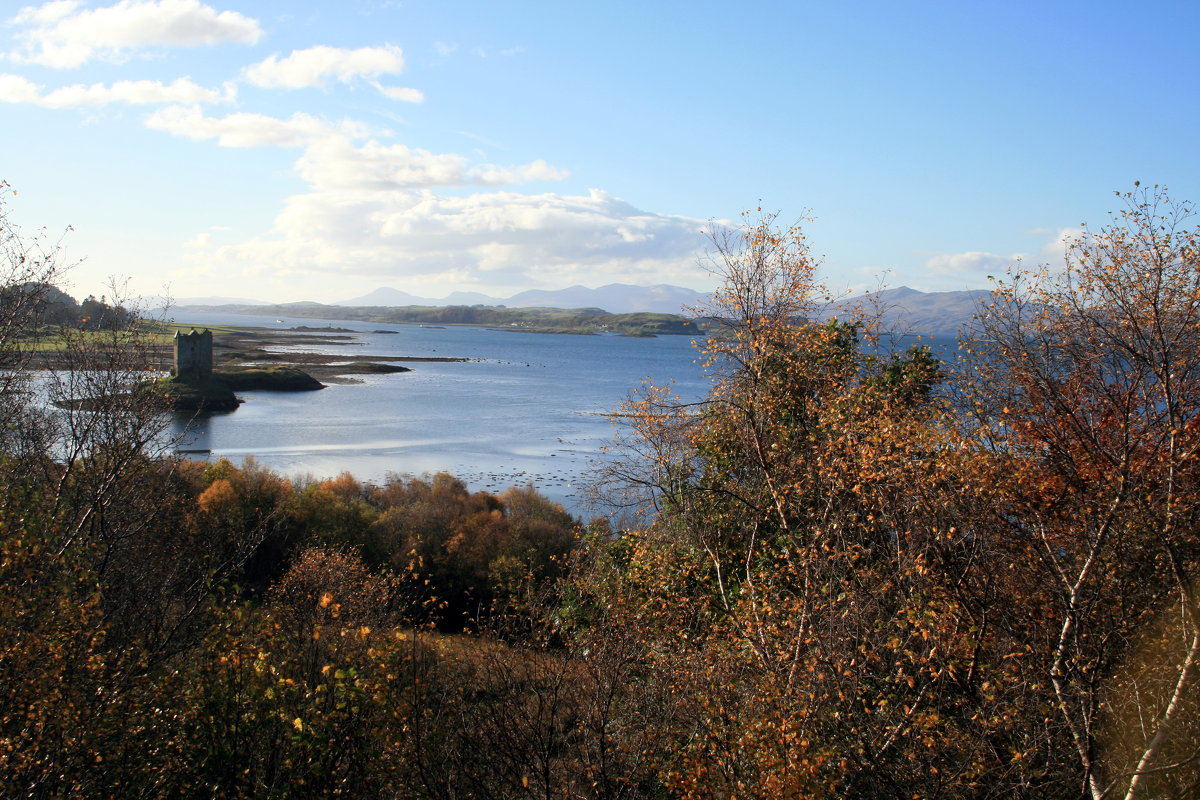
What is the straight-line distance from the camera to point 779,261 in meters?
12.3

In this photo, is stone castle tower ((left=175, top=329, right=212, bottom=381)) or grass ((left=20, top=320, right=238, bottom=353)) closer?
grass ((left=20, top=320, right=238, bottom=353))

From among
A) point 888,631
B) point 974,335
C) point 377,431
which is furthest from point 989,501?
point 377,431

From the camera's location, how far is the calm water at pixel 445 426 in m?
49.1

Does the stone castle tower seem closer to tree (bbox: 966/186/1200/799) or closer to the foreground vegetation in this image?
the foreground vegetation

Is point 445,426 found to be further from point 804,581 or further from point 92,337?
point 804,581

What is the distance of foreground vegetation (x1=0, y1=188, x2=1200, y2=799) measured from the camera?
7086mm

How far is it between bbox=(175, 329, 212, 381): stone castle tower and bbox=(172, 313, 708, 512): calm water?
5.14 meters

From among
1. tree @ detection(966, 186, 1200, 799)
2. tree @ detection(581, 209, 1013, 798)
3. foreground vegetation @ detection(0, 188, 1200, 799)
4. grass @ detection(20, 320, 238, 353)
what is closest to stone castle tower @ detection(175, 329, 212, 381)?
grass @ detection(20, 320, 238, 353)

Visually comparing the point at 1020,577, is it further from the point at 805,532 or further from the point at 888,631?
the point at 805,532

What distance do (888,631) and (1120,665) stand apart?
7.67 ft

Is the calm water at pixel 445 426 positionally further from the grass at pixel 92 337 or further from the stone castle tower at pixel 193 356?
the grass at pixel 92 337

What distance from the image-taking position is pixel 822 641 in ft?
27.2

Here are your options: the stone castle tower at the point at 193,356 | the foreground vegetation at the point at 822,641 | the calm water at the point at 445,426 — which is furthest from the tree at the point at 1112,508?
the stone castle tower at the point at 193,356

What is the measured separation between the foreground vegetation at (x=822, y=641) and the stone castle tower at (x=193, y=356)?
71156 mm
